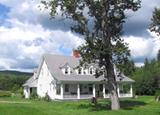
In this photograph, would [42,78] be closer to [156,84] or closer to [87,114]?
[156,84]

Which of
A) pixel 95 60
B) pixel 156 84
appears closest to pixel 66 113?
pixel 95 60

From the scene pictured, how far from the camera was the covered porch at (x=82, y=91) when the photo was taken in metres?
68.5

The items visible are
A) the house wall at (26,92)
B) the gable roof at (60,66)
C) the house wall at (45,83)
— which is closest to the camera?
the gable roof at (60,66)

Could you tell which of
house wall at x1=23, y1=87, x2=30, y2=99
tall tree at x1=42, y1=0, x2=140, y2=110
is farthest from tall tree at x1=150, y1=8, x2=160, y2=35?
house wall at x1=23, y1=87, x2=30, y2=99

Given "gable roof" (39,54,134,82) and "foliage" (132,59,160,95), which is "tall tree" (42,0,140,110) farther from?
"foliage" (132,59,160,95)

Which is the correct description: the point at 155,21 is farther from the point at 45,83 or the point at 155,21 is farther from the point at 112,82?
the point at 45,83

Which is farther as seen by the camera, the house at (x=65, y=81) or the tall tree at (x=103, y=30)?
the house at (x=65, y=81)

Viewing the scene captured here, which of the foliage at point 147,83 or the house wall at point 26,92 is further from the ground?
the foliage at point 147,83

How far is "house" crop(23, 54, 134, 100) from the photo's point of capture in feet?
226

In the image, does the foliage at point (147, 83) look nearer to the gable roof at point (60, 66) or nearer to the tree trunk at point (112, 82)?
the gable roof at point (60, 66)

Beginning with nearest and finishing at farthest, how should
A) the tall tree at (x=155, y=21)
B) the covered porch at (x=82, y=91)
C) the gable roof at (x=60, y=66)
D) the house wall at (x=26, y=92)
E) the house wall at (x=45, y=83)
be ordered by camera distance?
the tall tree at (x=155, y=21) → the covered porch at (x=82, y=91) → the gable roof at (x=60, y=66) → the house wall at (x=45, y=83) → the house wall at (x=26, y=92)

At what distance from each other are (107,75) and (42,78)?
31.7 metres

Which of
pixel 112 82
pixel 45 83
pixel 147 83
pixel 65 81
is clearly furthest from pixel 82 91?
pixel 112 82

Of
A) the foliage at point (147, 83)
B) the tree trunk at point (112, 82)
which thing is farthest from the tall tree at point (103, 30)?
the foliage at point (147, 83)
